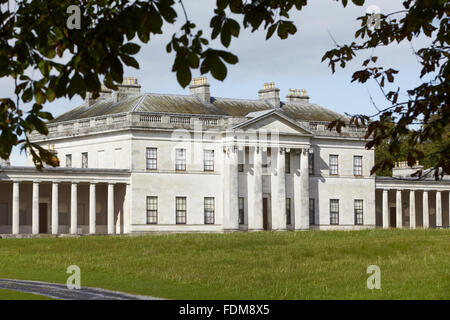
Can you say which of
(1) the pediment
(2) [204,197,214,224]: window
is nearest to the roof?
(1) the pediment

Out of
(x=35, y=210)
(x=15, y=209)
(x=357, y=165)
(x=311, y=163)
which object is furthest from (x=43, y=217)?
(x=357, y=165)

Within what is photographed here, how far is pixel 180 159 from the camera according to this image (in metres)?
71.4

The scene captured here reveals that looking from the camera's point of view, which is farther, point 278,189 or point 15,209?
point 278,189

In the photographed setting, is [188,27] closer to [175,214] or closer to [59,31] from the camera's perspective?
[59,31]

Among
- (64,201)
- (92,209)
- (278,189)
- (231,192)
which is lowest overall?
(92,209)

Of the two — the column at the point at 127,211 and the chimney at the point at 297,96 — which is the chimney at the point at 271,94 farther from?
the column at the point at 127,211

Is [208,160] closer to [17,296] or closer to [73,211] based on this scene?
[73,211]

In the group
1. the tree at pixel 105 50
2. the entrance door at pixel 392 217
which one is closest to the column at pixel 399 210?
the entrance door at pixel 392 217

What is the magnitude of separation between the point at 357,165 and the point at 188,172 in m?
18.0

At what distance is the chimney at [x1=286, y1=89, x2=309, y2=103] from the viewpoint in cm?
8594

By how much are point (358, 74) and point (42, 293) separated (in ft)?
42.3

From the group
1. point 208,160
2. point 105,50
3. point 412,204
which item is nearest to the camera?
point 105,50

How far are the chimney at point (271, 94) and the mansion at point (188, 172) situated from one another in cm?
15
